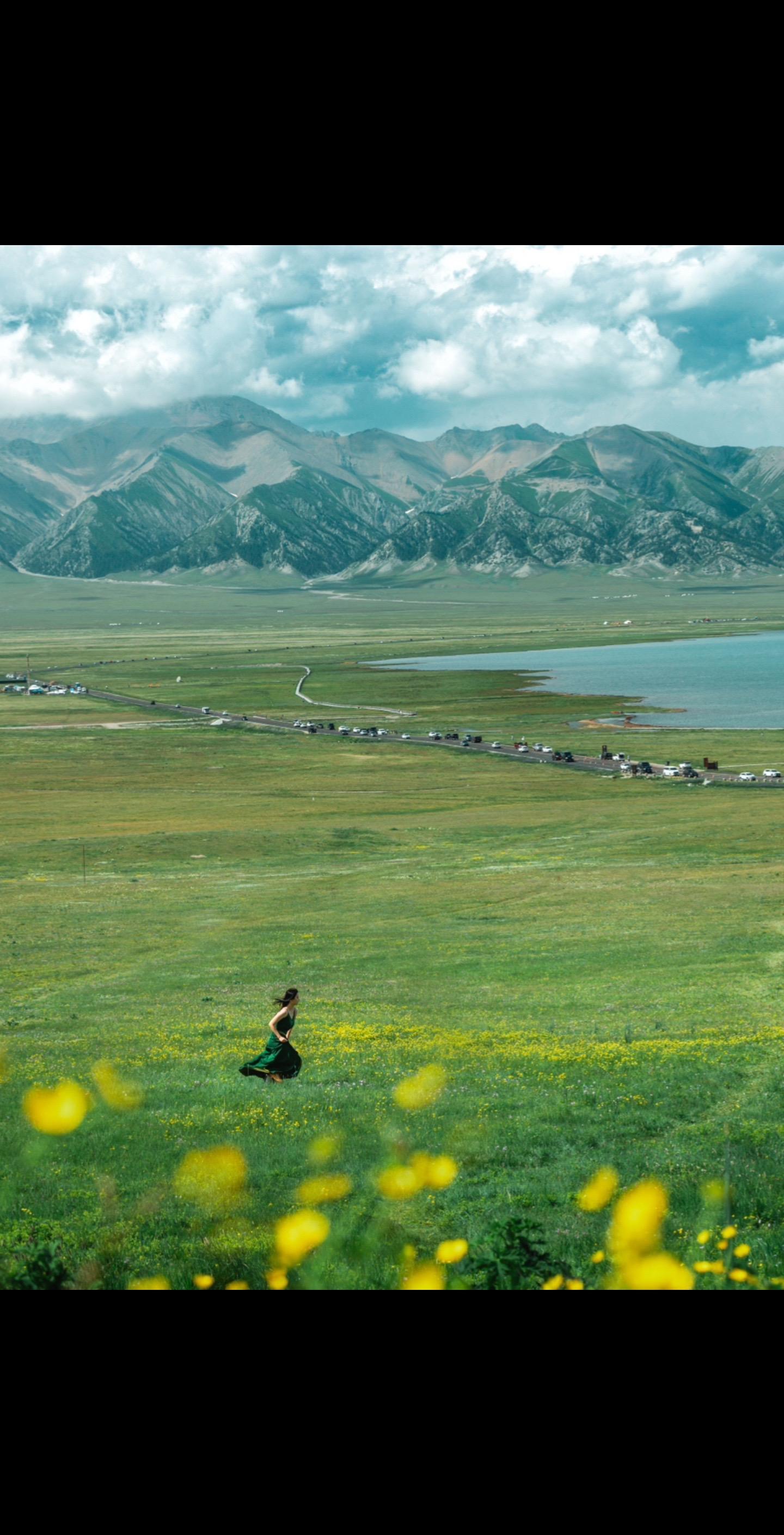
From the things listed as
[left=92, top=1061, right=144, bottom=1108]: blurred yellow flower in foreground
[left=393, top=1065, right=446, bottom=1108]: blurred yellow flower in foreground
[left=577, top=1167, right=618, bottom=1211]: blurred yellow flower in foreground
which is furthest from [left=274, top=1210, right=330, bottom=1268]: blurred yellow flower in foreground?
[left=92, top=1061, right=144, bottom=1108]: blurred yellow flower in foreground

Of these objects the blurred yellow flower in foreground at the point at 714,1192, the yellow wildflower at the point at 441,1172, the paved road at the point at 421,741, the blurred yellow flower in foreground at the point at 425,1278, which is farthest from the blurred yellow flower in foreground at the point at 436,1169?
the paved road at the point at 421,741

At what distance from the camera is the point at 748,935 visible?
108 feet

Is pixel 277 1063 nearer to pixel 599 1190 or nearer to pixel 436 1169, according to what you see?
pixel 436 1169

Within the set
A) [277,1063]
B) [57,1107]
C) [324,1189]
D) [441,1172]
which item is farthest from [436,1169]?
[57,1107]

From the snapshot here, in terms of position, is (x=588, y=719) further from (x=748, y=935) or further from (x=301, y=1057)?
(x=301, y=1057)

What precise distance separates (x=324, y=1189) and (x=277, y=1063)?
18.7 feet

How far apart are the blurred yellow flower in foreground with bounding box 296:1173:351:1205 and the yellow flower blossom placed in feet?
9.66

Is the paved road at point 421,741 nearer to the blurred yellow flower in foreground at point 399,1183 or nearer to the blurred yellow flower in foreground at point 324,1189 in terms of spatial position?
the blurred yellow flower in foreground at point 399,1183

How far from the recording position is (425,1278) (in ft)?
31.2

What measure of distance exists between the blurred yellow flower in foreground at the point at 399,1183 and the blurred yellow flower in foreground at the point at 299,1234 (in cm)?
Result: 93

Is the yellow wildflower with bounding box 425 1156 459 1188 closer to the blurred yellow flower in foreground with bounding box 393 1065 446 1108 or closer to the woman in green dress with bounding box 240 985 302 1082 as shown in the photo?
the blurred yellow flower in foreground with bounding box 393 1065 446 1108
